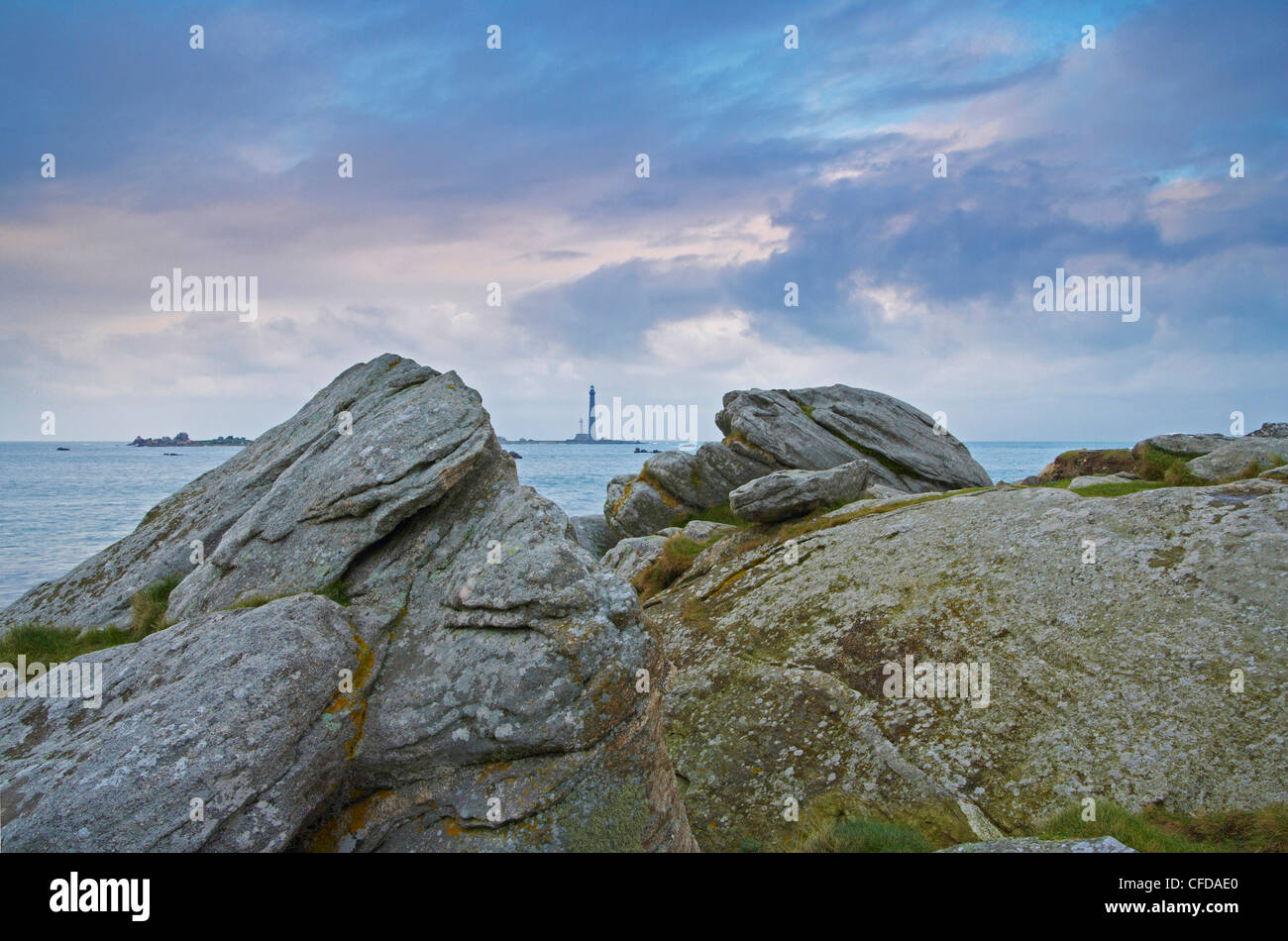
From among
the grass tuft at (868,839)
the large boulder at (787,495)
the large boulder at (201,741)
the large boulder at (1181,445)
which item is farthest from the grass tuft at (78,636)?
the large boulder at (1181,445)

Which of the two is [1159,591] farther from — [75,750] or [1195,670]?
[75,750]

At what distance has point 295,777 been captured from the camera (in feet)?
24.5

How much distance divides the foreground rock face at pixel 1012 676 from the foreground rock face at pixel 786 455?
682 inches

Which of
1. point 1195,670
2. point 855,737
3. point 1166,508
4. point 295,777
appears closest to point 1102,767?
point 1195,670

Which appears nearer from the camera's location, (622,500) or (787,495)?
(787,495)

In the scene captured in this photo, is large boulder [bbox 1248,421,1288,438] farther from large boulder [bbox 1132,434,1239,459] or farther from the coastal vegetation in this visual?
the coastal vegetation

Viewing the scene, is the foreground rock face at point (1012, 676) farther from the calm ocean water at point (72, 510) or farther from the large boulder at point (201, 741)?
the calm ocean water at point (72, 510)

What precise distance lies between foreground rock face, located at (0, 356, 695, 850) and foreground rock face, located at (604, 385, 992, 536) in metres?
22.8

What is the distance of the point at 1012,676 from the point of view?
1222 centimetres

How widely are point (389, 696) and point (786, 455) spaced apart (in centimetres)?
2762

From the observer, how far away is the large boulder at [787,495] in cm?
2200

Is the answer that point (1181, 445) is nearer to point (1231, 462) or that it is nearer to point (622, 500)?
point (1231, 462)

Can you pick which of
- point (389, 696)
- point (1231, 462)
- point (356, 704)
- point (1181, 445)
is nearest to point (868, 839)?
point (389, 696)
